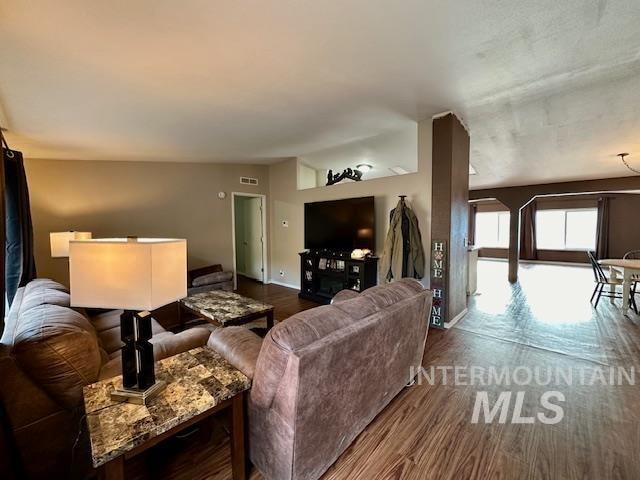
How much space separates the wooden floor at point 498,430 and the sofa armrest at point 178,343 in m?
0.54

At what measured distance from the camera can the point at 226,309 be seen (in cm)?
270

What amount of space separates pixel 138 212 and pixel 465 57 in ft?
15.5

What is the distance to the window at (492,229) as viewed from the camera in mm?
9695

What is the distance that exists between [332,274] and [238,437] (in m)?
3.23

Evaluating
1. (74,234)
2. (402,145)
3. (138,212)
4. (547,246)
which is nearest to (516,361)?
(402,145)

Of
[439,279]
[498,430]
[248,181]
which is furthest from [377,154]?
[498,430]

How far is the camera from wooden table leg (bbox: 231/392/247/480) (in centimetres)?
118

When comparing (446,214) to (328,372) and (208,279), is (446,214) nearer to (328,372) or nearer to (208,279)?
(328,372)

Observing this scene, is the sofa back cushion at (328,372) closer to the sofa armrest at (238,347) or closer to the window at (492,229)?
the sofa armrest at (238,347)

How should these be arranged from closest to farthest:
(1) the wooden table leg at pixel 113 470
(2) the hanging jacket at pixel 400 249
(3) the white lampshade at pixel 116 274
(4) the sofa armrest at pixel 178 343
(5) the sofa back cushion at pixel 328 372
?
(1) the wooden table leg at pixel 113 470
(3) the white lampshade at pixel 116 274
(5) the sofa back cushion at pixel 328 372
(4) the sofa armrest at pixel 178 343
(2) the hanging jacket at pixel 400 249

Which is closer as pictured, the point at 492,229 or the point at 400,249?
the point at 400,249

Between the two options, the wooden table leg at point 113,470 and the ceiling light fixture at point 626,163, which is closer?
the wooden table leg at point 113,470

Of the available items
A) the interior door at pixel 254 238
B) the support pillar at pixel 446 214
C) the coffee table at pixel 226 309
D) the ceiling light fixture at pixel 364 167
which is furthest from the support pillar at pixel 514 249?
the coffee table at pixel 226 309

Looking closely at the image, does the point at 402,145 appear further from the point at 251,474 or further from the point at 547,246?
the point at 547,246
